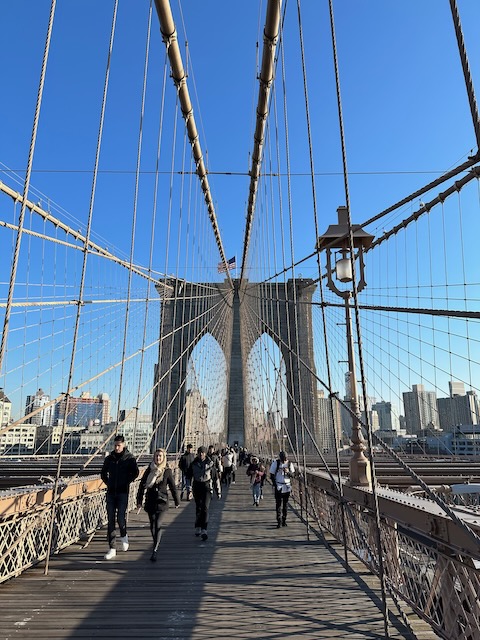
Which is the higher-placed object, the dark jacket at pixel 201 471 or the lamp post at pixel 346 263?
the lamp post at pixel 346 263

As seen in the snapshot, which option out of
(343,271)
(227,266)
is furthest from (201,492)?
(227,266)

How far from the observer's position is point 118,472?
3898 millimetres

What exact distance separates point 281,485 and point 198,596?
8.85ft

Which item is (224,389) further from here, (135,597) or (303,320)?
(135,597)

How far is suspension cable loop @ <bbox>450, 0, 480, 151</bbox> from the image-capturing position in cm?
165

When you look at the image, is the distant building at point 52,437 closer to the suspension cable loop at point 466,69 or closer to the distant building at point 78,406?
the distant building at point 78,406

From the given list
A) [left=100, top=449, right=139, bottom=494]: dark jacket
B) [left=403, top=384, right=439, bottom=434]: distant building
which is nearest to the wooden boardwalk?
[left=100, top=449, right=139, bottom=494]: dark jacket

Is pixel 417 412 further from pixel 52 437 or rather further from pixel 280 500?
pixel 52 437

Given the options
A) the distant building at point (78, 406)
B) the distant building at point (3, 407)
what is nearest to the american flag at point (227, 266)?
the distant building at point (78, 406)

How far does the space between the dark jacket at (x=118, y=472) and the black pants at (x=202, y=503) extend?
106 cm

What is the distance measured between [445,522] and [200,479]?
3214mm

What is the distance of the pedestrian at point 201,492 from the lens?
4.71 metres

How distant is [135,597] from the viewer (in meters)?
2.78

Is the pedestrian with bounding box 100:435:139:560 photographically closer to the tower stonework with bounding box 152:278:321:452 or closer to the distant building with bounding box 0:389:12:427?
the distant building with bounding box 0:389:12:427
